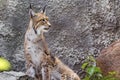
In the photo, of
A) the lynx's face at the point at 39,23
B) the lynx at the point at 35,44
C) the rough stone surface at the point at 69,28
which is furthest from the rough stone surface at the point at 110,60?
the lynx's face at the point at 39,23

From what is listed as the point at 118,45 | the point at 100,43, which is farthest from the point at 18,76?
the point at 100,43

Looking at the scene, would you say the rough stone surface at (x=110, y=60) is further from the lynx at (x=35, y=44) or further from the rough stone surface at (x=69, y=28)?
the lynx at (x=35, y=44)

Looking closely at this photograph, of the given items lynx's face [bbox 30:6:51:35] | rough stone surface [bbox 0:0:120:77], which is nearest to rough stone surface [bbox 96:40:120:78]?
rough stone surface [bbox 0:0:120:77]

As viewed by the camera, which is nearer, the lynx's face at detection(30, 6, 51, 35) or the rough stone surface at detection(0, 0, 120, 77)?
the lynx's face at detection(30, 6, 51, 35)

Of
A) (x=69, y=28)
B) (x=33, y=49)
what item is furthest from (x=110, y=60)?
(x=33, y=49)

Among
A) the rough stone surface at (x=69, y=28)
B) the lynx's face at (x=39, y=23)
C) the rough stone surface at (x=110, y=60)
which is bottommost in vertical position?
the rough stone surface at (x=110, y=60)

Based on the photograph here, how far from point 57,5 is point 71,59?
1.37 m

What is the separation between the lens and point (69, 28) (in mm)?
7215

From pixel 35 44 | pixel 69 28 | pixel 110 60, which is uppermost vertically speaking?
pixel 69 28

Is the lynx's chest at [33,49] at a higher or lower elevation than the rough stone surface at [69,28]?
lower

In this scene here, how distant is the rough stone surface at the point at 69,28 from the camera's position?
7039 millimetres

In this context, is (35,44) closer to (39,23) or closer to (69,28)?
(39,23)

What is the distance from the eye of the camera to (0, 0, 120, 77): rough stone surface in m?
7.04

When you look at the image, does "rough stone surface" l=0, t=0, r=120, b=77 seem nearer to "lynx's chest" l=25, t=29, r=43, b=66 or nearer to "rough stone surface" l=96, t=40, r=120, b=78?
"rough stone surface" l=96, t=40, r=120, b=78
